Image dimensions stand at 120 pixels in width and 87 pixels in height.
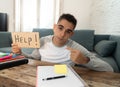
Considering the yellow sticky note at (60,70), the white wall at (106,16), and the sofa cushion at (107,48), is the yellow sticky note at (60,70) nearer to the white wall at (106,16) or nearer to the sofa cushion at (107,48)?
the sofa cushion at (107,48)

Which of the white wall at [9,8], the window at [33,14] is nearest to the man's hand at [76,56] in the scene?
the window at [33,14]

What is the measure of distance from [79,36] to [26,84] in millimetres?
2485

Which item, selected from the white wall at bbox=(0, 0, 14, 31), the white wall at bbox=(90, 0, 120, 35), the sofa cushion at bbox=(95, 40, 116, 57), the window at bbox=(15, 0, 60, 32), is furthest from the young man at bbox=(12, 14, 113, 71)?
the white wall at bbox=(0, 0, 14, 31)

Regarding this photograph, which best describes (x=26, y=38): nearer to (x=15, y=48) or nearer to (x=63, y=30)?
(x=15, y=48)

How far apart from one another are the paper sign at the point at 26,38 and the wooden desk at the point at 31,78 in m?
0.20

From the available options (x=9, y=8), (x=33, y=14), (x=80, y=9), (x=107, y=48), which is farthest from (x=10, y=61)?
(x=9, y=8)

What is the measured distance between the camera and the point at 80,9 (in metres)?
4.20

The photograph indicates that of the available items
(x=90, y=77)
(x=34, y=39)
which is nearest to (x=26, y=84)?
(x=90, y=77)

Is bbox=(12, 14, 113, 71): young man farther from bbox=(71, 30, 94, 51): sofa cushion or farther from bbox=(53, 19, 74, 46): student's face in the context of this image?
bbox=(71, 30, 94, 51): sofa cushion

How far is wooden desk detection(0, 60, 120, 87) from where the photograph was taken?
2.45ft

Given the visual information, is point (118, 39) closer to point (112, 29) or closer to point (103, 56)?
point (103, 56)

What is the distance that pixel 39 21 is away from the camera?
457cm

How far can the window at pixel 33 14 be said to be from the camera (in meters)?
4.52

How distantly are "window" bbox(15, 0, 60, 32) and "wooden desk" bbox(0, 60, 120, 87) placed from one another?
3638 mm
